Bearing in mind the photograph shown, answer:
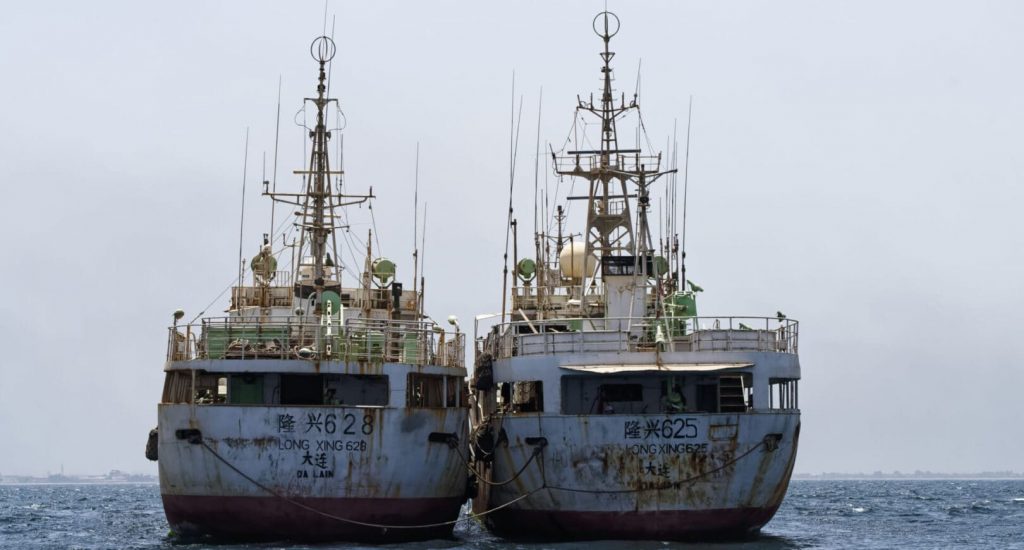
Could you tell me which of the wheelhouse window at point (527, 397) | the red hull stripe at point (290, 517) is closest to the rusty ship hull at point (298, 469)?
the red hull stripe at point (290, 517)

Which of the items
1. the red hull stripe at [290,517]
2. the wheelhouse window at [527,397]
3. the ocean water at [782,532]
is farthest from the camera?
the wheelhouse window at [527,397]

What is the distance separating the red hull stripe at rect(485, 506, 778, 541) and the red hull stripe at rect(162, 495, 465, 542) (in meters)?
3.59

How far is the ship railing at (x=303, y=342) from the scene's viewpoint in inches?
1443

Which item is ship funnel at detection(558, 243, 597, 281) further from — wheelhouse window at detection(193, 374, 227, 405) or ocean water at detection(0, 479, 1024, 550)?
wheelhouse window at detection(193, 374, 227, 405)

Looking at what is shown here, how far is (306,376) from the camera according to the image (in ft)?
125

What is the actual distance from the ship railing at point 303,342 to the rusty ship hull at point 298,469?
1.75 m

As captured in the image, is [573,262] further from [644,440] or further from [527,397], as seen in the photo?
[644,440]

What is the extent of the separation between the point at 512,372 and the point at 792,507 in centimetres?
3350

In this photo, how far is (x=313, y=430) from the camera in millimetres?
35438

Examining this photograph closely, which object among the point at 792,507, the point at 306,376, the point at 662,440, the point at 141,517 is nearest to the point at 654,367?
the point at 662,440

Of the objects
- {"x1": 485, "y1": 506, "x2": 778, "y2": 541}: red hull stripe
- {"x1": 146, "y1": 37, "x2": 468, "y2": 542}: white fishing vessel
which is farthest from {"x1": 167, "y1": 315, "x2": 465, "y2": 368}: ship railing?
{"x1": 485, "y1": 506, "x2": 778, "y2": 541}: red hull stripe

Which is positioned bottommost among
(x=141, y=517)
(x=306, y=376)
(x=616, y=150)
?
(x=141, y=517)

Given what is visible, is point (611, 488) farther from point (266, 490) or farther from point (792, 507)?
point (792, 507)

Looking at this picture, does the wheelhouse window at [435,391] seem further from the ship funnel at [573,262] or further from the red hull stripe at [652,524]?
the ship funnel at [573,262]
